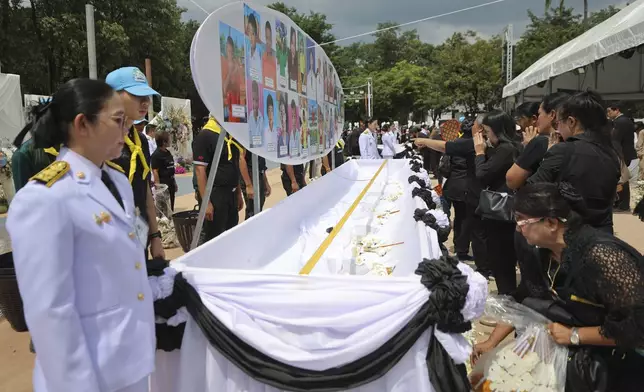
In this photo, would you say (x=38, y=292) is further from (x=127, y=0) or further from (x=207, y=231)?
(x=127, y=0)

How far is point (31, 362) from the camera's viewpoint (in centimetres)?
285

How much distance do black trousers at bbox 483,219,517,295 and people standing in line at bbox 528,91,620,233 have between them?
42.0 inches

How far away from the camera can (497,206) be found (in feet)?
10.6

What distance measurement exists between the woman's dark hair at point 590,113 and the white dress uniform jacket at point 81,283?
2.16 meters

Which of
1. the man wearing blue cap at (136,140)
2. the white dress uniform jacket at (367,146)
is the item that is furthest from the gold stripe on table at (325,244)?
the white dress uniform jacket at (367,146)

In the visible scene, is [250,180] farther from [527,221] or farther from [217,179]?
[527,221]

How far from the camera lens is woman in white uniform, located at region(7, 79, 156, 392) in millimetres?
1147

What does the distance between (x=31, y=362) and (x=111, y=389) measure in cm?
200

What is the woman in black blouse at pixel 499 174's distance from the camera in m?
3.47

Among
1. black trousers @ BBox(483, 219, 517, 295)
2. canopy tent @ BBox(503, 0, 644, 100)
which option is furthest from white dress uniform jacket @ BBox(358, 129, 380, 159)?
black trousers @ BBox(483, 219, 517, 295)

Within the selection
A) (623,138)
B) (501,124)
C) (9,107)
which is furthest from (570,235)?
(9,107)

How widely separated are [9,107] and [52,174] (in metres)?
8.76

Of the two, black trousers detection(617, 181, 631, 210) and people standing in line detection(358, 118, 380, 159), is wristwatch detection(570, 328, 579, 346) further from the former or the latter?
people standing in line detection(358, 118, 380, 159)

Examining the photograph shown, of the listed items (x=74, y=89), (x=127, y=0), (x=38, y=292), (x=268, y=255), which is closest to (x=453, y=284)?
(x=38, y=292)
